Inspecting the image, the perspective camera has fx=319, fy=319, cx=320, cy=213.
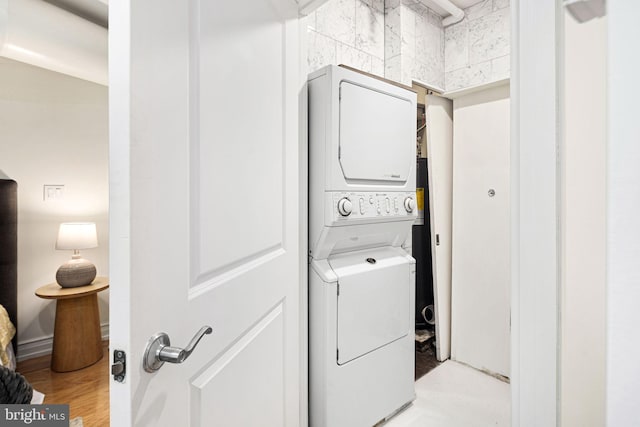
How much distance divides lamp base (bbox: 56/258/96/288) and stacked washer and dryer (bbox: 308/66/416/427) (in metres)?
2.05

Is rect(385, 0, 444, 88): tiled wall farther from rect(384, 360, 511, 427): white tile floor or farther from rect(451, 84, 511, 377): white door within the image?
rect(384, 360, 511, 427): white tile floor

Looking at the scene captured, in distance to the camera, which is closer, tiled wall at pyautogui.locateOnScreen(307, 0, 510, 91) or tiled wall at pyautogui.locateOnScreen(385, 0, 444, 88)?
tiled wall at pyautogui.locateOnScreen(307, 0, 510, 91)

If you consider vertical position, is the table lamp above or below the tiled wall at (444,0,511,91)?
below

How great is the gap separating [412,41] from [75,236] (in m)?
2.96

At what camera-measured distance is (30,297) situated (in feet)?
8.23

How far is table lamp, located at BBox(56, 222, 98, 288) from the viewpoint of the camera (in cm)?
247

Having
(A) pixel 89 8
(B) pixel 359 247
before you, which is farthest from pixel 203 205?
(A) pixel 89 8

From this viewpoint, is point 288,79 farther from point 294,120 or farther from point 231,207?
point 231,207

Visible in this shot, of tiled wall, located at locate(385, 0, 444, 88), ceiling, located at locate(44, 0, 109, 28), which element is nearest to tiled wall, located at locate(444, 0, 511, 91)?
tiled wall, located at locate(385, 0, 444, 88)

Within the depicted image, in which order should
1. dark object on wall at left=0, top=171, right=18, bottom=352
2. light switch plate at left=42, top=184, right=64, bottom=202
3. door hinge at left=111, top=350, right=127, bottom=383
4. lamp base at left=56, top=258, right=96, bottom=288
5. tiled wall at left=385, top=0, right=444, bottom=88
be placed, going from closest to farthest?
door hinge at left=111, top=350, right=127, bottom=383 → tiled wall at left=385, top=0, right=444, bottom=88 → dark object on wall at left=0, top=171, right=18, bottom=352 → lamp base at left=56, top=258, right=96, bottom=288 → light switch plate at left=42, top=184, right=64, bottom=202

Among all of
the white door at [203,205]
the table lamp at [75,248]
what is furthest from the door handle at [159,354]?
the table lamp at [75,248]

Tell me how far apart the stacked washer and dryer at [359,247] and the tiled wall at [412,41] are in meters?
0.50

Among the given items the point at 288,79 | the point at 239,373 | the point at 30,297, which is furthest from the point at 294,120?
the point at 30,297

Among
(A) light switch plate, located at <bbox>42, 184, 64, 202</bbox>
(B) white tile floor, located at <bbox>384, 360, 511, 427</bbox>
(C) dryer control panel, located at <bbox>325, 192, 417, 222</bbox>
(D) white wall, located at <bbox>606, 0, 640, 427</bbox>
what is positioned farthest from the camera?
(A) light switch plate, located at <bbox>42, 184, 64, 202</bbox>
